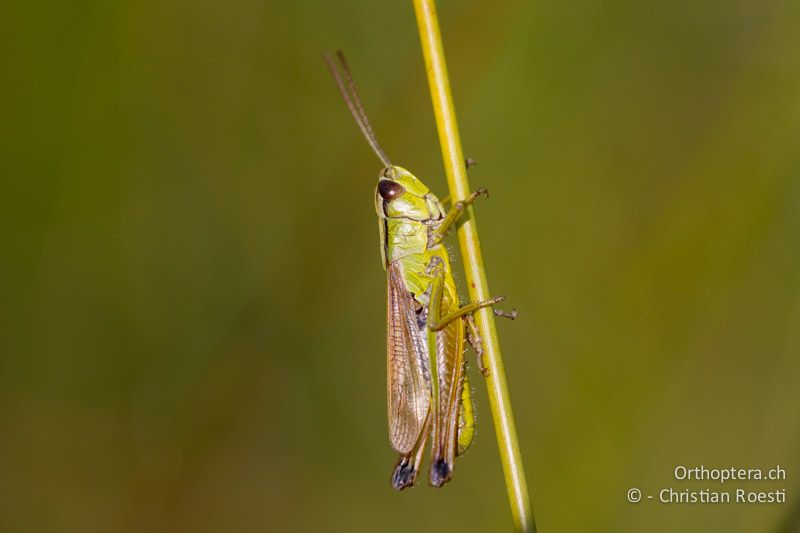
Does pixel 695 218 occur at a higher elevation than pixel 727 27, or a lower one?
lower

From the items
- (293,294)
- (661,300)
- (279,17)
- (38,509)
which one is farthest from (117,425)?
(661,300)

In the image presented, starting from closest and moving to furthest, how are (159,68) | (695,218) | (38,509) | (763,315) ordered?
(763,315) < (695,218) < (38,509) < (159,68)

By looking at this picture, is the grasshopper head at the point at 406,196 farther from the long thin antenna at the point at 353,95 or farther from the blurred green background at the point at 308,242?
the blurred green background at the point at 308,242

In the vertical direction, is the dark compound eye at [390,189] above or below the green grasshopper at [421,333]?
above

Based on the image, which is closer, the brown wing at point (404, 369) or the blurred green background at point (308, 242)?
the brown wing at point (404, 369)

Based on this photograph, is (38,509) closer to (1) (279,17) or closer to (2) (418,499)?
(2) (418,499)

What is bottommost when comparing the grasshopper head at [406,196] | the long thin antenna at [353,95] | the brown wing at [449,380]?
the brown wing at [449,380]

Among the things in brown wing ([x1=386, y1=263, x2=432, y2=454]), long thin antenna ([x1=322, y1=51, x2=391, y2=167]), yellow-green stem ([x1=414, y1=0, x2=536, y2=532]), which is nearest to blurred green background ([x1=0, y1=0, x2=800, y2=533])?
brown wing ([x1=386, y1=263, x2=432, y2=454])

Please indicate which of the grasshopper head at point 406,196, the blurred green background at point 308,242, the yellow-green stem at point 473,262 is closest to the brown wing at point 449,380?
the grasshopper head at point 406,196
